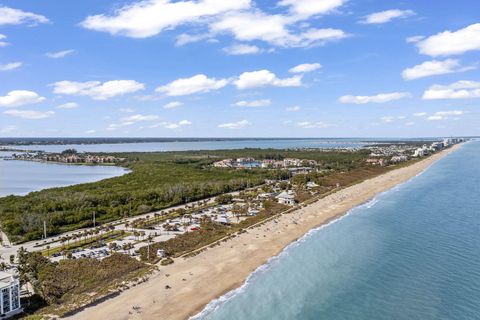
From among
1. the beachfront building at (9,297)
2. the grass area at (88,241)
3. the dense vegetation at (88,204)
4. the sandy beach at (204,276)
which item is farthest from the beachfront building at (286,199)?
the beachfront building at (9,297)

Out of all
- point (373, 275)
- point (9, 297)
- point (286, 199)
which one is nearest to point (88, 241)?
point (9, 297)

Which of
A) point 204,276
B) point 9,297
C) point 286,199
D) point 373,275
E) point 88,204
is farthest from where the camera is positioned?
point 286,199

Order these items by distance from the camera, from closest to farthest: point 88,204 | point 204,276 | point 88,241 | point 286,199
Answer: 1. point 204,276
2. point 88,241
3. point 88,204
4. point 286,199

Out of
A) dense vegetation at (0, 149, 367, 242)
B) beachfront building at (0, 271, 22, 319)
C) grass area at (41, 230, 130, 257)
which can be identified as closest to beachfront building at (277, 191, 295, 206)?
dense vegetation at (0, 149, 367, 242)

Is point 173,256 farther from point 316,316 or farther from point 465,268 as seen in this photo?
point 465,268

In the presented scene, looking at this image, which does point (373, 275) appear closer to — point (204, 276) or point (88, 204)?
point (204, 276)

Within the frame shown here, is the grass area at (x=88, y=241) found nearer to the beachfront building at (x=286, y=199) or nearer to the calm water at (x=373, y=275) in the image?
the calm water at (x=373, y=275)

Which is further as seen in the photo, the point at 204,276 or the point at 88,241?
the point at 88,241

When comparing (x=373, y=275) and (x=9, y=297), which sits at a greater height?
(x=9, y=297)
